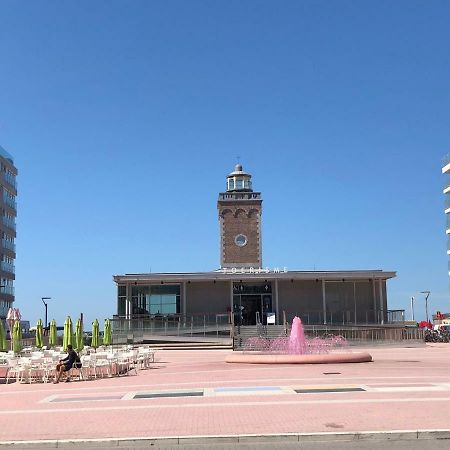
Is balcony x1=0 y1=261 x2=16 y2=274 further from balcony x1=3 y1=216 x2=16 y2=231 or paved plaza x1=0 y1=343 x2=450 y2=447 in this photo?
paved plaza x1=0 y1=343 x2=450 y2=447

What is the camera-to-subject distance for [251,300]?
44.4 metres

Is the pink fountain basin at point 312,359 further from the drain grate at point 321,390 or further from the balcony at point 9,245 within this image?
the balcony at point 9,245

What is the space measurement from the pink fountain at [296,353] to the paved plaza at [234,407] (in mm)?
2950

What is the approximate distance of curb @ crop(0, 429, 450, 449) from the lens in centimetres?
928

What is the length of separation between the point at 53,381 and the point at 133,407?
751cm

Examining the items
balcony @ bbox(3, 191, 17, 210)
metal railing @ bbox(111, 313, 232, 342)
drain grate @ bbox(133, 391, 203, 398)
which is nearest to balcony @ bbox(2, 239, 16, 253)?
balcony @ bbox(3, 191, 17, 210)

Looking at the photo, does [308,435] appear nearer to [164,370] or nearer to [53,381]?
[53,381]

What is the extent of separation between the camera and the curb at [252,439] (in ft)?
30.5

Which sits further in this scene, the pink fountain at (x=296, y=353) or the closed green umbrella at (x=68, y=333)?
the closed green umbrella at (x=68, y=333)

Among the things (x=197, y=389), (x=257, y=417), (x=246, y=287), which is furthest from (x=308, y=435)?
(x=246, y=287)

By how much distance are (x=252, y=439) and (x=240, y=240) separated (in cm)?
4876

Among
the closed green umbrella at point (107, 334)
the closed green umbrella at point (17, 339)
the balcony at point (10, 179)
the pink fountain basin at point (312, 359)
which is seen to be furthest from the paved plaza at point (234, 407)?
the balcony at point (10, 179)

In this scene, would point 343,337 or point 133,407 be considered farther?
point 343,337

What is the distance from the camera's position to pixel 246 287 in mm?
44250
